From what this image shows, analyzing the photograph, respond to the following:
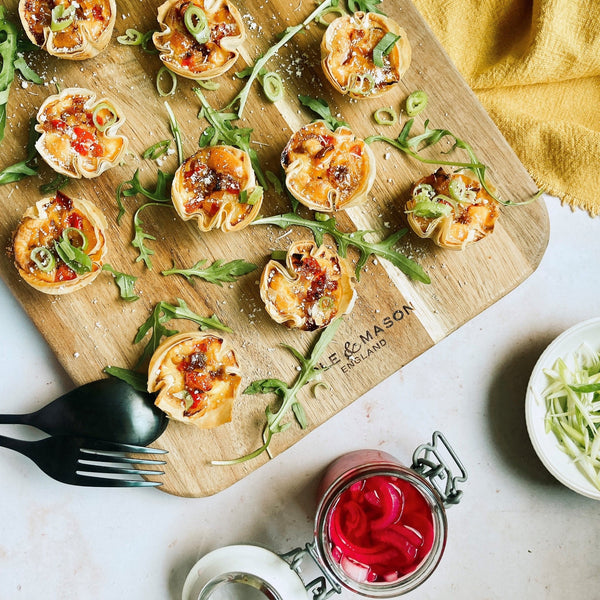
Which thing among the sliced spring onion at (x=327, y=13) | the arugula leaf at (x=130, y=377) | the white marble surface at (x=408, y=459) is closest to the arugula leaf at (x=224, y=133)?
the sliced spring onion at (x=327, y=13)

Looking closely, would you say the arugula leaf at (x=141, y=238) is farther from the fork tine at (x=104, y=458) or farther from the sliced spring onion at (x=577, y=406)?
the sliced spring onion at (x=577, y=406)

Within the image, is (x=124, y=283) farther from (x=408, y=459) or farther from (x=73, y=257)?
(x=408, y=459)

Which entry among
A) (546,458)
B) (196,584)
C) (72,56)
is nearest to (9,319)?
(72,56)

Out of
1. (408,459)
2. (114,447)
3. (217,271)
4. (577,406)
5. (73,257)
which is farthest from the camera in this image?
(408,459)

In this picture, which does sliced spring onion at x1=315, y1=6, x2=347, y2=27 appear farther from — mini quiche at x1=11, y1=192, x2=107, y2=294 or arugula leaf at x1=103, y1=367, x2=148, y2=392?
arugula leaf at x1=103, y1=367, x2=148, y2=392

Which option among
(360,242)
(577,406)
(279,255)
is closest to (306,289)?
(279,255)

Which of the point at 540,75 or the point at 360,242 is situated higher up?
the point at 360,242
